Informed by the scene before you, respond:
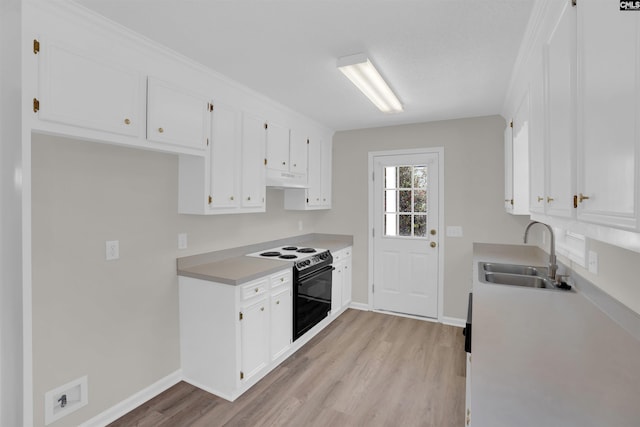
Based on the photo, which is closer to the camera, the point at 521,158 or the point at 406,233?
the point at 521,158

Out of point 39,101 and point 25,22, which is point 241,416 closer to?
point 39,101

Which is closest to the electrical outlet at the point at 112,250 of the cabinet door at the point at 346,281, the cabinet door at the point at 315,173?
the cabinet door at the point at 315,173

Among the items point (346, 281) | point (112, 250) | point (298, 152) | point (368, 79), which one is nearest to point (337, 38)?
point (368, 79)

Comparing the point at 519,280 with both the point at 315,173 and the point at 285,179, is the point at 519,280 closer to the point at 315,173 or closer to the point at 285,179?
the point at 285,179

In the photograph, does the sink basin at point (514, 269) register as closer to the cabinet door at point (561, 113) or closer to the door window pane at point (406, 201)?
the door window pane at point (406, 201)

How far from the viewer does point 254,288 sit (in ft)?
8.18

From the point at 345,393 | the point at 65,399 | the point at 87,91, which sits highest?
the point at 87,91

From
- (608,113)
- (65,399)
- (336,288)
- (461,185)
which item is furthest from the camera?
(336,288)

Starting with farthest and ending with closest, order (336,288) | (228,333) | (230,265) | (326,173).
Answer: (326,173)
(336,288)
(230,265)
(228,333)

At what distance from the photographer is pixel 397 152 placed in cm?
407

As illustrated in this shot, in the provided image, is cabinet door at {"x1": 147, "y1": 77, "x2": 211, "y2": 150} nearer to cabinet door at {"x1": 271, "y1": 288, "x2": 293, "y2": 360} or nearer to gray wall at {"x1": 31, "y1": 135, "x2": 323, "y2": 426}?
gray wall at {"x1": 31, "y1": 135, "x2": 323, "y2": 426}

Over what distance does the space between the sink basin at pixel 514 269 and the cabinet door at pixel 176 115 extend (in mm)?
2618

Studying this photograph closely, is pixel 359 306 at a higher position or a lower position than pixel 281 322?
lower

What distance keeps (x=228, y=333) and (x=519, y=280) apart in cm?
228
